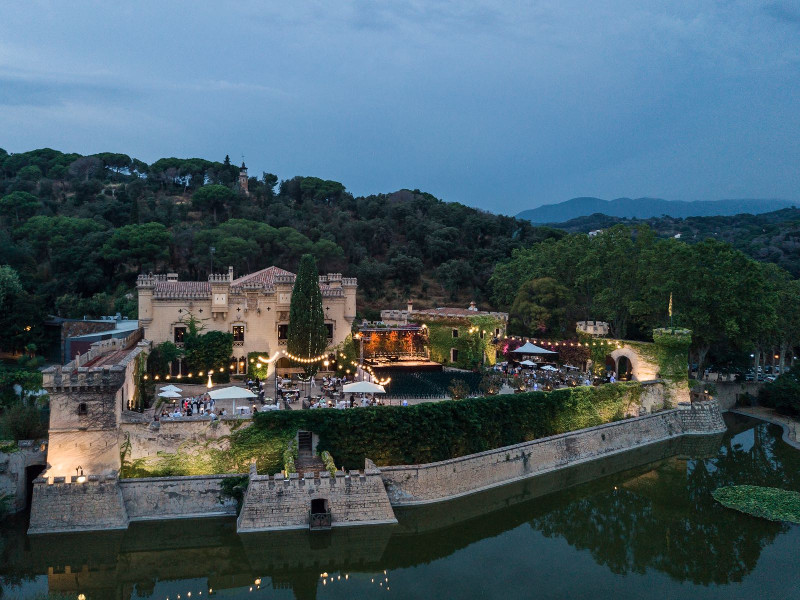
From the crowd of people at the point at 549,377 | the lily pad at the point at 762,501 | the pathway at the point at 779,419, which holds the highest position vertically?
the crowd of people at the point at 549,377

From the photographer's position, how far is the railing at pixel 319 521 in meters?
18.4

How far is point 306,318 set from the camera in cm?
2841

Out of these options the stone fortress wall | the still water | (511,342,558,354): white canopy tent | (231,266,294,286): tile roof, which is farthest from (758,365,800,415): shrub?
(231,266,294,286): tile roof

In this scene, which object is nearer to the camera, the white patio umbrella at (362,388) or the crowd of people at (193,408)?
the crowd of people at (193,408)

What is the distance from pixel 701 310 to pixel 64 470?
2906cm

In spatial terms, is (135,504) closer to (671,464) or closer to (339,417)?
(339,417)

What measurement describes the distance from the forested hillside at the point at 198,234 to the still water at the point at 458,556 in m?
21.0

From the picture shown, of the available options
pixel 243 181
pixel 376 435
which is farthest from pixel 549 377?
pixel 243 181

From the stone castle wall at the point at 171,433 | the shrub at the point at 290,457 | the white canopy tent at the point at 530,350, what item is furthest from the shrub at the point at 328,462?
the white canopy tent at the point at 530,350

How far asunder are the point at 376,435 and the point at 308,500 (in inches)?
132

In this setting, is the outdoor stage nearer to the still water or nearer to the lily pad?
the still water

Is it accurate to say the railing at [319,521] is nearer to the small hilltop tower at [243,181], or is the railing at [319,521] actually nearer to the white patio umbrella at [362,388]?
the white patio umbrella at [362,388]

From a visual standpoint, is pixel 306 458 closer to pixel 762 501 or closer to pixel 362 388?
pixel 362 388

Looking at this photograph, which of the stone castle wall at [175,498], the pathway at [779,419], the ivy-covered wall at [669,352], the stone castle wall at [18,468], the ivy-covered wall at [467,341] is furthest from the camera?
the ivy-covered wall at [467,341]
